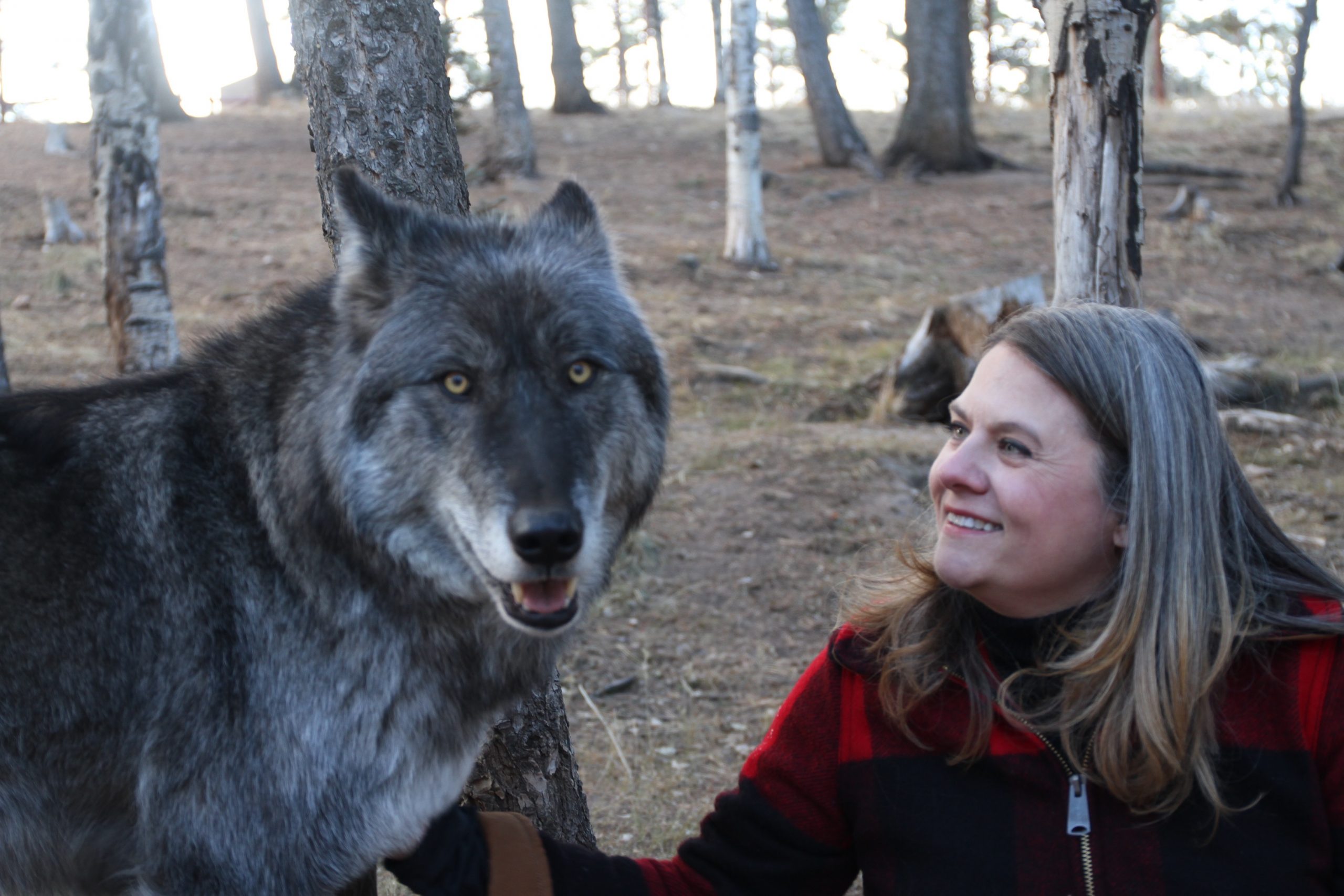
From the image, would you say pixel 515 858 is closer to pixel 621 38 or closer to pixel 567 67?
pixel 567 67

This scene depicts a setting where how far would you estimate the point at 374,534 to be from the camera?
2.59 meters

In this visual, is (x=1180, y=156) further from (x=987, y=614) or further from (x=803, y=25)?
(x=987, y=614)

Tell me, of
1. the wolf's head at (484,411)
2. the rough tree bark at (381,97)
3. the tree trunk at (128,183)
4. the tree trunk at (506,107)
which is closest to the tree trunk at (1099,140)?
the rough tree bark at (381,97)

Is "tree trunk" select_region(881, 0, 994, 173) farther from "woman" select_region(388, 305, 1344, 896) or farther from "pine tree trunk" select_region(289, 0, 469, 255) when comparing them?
"woman" select_region(388, 305, 1344, 896)

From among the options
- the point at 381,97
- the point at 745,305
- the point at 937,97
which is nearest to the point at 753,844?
the point at 381,97

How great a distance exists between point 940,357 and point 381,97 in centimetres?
711

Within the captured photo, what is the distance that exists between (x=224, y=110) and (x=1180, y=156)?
21.0m

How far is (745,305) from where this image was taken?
13.9 metres

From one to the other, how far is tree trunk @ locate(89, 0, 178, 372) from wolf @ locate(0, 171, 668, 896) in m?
6.51

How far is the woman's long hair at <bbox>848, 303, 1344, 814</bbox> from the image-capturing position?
8.18ft

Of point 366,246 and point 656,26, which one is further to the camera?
point 656,26

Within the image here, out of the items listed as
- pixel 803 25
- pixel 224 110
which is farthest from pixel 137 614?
pixel 224 110

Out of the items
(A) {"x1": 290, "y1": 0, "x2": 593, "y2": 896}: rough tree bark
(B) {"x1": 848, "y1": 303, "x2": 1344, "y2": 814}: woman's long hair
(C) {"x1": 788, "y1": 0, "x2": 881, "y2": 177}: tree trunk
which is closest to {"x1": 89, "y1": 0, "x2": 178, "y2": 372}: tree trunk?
(A) {"x1": 290, "y1": 0, "x2": 593, "y2": 896}: rough tree bark

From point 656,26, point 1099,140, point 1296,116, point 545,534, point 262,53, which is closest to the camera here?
point 545,534
